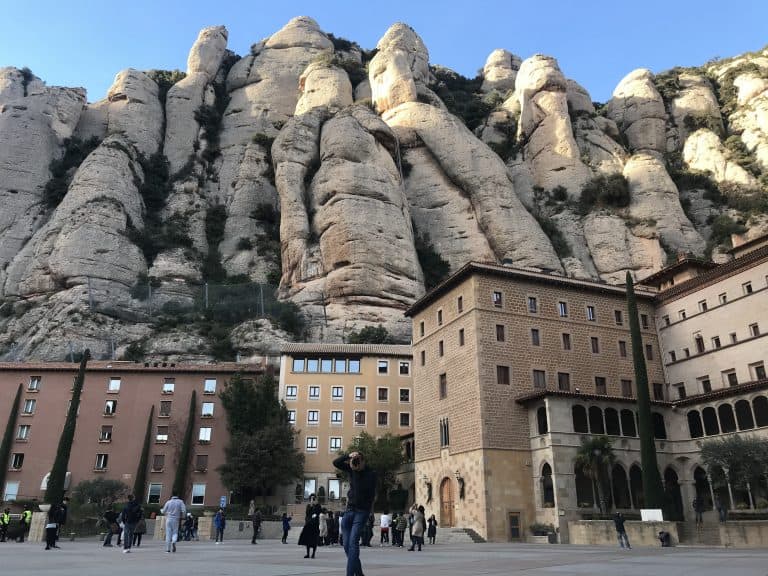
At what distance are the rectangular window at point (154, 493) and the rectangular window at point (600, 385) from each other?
30577 mm

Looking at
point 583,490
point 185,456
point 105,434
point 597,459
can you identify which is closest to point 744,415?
point 597,459

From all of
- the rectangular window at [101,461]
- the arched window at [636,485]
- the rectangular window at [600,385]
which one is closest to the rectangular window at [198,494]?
the rectangular window at [101,461]

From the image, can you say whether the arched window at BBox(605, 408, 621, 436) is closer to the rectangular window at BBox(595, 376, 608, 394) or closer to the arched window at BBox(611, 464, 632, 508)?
the arched window at BBox(611, 464, 632, 508)

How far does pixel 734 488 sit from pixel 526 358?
1198 centimetres

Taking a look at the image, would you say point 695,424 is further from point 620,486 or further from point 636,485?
point 620,486

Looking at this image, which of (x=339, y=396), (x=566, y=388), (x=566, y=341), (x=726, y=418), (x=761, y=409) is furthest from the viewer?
(x=339, y=396)

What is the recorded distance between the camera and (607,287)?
129 ft

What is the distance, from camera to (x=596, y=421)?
33.9 m

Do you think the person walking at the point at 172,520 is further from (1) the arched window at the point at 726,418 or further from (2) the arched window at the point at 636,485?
(1) the arched window at the point at 726,418

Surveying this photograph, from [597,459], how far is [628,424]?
5.26m

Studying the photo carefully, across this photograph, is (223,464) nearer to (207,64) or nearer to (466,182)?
(466,182)

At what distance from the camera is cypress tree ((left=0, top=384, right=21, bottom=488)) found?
4297cm

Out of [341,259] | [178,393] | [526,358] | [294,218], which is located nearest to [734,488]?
[526,358]

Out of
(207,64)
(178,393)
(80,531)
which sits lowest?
(80,531)
